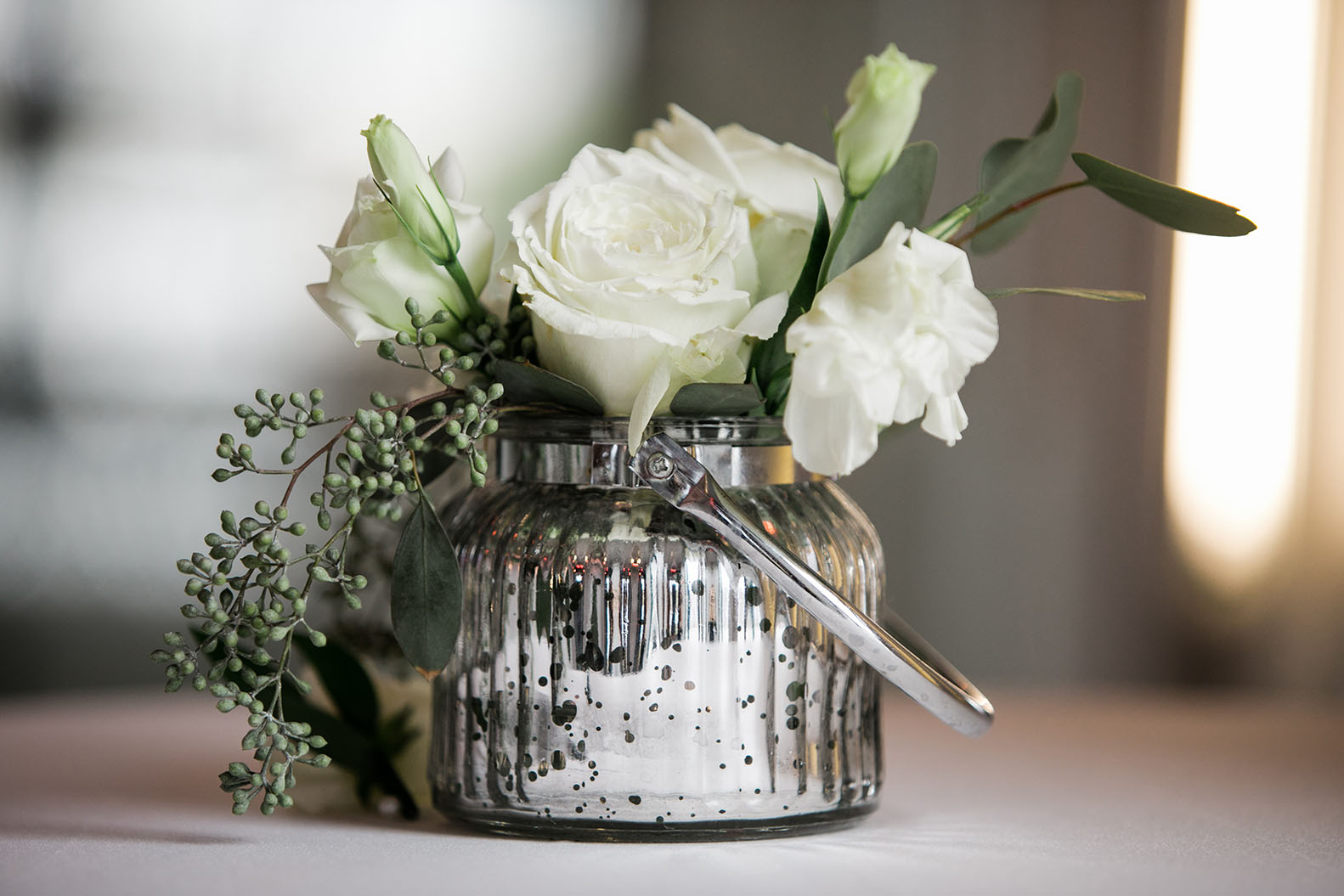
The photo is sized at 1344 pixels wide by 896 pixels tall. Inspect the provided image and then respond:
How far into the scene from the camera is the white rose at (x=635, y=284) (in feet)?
1.73

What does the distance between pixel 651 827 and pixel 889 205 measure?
0.30 meters

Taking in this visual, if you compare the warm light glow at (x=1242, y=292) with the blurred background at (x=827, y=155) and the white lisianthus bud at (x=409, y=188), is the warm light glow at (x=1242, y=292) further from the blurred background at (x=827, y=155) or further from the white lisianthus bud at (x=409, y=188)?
the white lisianthus bud at (x=409, y=188)

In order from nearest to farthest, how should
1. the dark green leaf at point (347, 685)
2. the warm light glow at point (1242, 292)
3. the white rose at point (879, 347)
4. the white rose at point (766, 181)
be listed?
the white rose at point (879, 347), the white rose at point (766, 181), the dark green leaf at point (347, 685), the warm light glow at point (1242, 292)

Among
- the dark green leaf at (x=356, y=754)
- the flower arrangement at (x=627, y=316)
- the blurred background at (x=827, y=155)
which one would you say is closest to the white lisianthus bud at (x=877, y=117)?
the flower arrangement at (x=627, y=316)

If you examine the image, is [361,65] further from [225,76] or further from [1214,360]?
[1214,360]

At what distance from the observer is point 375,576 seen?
34.3 inches

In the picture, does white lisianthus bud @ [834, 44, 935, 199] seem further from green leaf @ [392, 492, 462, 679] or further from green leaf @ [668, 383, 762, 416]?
green leaf @ [392, 492, 462, 679]

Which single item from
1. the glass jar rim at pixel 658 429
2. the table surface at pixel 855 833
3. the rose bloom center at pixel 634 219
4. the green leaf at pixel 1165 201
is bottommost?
the table surface at pixel 855 833

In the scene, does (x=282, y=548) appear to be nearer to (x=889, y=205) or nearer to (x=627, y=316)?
(x=627, y=316)

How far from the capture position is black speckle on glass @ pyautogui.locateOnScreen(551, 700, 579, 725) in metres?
0.56

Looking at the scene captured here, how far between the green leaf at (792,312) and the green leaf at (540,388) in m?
0.08

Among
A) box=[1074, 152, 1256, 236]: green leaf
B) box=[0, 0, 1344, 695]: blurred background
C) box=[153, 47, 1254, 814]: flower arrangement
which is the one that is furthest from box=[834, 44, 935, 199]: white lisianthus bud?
box=[0, 0, 1344, 695]: blurred background

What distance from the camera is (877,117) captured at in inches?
20.2

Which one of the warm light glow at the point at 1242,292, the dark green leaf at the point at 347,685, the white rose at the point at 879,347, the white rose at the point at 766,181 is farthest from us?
the warm light glow at the point at 1242,292
